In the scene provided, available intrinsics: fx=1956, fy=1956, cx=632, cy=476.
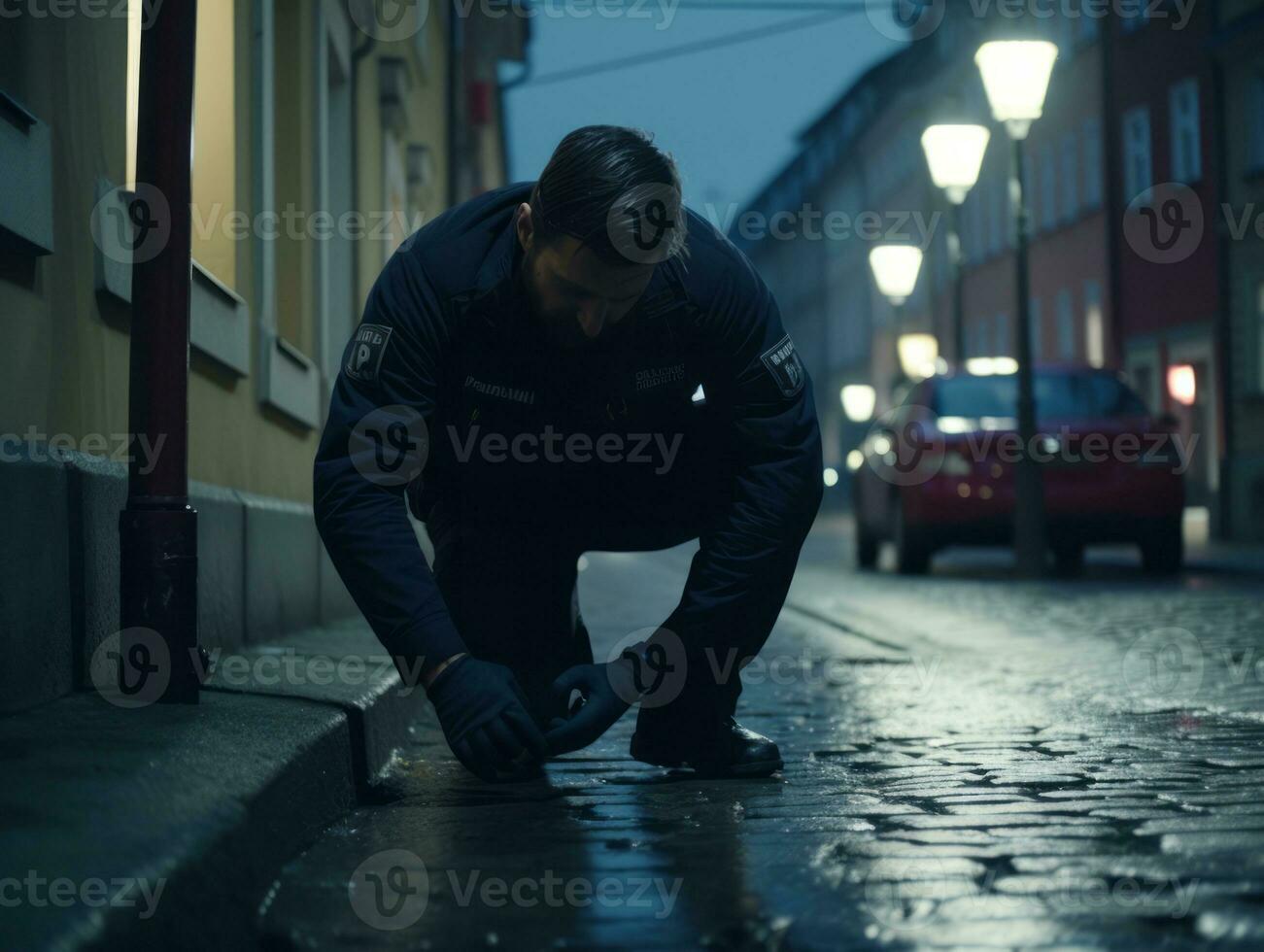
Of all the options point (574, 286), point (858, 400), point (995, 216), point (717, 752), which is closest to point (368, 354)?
point (574, 286)

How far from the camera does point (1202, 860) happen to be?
10.6 ft

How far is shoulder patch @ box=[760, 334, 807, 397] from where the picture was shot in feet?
12.8

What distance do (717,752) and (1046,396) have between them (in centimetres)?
1082

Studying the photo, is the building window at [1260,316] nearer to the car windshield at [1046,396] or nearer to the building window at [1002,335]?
the car windshield at [1046,396]

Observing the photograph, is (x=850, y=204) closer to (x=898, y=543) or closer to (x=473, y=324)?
(x=898, y=543)

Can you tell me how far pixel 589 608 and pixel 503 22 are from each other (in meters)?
20.9

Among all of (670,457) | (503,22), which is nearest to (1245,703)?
(670,457)

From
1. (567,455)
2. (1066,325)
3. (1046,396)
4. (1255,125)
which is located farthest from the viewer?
(1066,325)

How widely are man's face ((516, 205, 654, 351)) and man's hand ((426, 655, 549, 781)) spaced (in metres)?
0.69

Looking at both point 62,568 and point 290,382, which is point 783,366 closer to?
point 62,568

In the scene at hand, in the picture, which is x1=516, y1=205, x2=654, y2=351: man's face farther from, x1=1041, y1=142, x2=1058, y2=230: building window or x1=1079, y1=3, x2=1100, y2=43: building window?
x1=1041, y1=142, x2=1058, y2=230: building window

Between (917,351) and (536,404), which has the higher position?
(917,351)

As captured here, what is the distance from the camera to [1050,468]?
13.8m

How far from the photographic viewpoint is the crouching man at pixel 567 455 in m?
3.46
